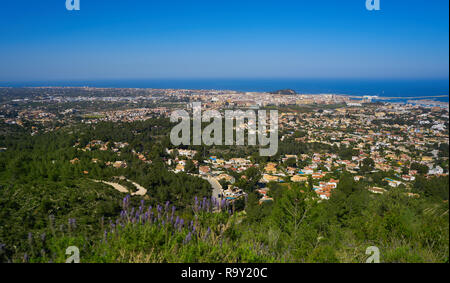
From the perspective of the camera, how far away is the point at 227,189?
1170 centimetres

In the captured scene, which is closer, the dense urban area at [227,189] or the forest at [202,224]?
the forest at [202,224]

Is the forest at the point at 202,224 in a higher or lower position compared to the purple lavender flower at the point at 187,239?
lower

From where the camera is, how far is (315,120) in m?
28.0

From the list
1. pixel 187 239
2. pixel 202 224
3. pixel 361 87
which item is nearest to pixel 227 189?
pixel 202 224

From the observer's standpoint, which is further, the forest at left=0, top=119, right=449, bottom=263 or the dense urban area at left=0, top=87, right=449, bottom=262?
the dense urban area at left=0, top=87, right=449, bottom=262

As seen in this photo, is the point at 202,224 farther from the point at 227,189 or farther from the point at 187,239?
the point at 227,189

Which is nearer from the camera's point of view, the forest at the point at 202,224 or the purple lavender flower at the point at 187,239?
the forest at the point at 202,224

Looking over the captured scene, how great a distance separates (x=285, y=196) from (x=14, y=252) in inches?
148

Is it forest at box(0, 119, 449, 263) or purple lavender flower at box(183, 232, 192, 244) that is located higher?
purple lavender flower at box(183, 232, 192, 244)

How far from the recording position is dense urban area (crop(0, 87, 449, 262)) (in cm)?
212

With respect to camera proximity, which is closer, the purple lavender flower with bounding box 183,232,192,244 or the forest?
the forest

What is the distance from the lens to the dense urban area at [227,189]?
2.12 meters

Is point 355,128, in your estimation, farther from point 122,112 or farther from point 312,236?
point 122,112
